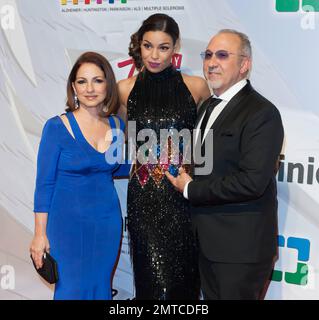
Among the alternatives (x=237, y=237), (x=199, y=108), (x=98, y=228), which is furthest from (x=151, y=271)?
(x=199, y=108)

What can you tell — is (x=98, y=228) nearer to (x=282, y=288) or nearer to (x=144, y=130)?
(x=144, y=130)

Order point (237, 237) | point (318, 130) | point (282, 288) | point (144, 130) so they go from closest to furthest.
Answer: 1. point (237, 237)
2. point (144, 130)
3. point (318, 130)
4. point (282, 288)

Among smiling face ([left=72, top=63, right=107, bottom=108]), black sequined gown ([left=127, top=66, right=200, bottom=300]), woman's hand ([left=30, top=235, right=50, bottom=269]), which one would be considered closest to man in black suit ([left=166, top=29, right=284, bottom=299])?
black sequined gown ([left=127, top=66, right=200, bottom=300])

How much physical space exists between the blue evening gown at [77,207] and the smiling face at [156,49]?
1.19 feet

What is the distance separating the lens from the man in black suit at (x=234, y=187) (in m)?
2.04

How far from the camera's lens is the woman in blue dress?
237 cm

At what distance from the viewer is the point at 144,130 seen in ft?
8.23

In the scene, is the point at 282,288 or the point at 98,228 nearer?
the point at 98,228

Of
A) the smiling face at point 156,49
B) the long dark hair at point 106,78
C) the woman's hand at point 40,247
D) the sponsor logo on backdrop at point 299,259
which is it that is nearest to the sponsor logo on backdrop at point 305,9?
the smiling face at point 156,49

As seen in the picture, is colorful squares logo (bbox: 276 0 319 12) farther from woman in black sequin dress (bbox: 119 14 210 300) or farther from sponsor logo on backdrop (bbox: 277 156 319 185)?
sponsor logo on backdrop (bbox: 277 156 319 185)

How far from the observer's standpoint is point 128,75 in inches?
121

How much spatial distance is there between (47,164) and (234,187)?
36.3 inches

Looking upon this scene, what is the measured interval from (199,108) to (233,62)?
0.40 m
